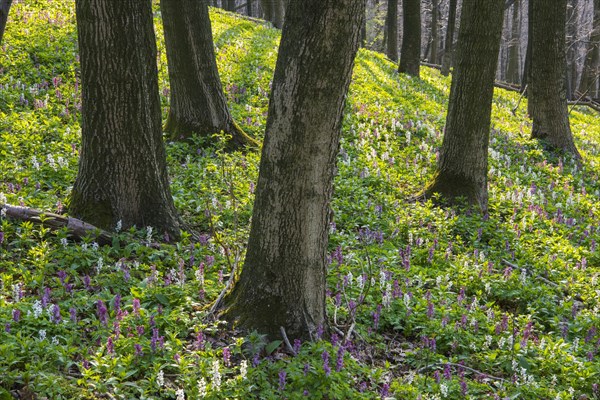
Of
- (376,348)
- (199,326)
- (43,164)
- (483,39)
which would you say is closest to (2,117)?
(43,164)

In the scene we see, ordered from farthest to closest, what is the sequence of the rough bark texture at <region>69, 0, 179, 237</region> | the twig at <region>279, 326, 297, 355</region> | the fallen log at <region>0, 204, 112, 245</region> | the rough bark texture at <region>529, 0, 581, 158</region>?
the rough bark texture at <region>529, 0, 581, 158</region> < the rough bark texture at <region>69, 0, 179, 237</region> < the fallen log at <region>0, 204, 112, 245</region> < the twig at <region>279, 326, 297, 355</region>

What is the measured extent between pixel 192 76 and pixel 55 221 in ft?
15.1

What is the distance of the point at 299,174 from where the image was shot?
4.41 meters

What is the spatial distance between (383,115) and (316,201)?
9292mm

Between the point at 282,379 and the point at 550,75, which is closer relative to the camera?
the point at 282,379

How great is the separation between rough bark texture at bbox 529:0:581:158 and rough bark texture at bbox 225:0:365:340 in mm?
10415

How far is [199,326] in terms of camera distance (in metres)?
4.57

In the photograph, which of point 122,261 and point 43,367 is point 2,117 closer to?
point 122,261

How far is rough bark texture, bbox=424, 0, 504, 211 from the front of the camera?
900 cm

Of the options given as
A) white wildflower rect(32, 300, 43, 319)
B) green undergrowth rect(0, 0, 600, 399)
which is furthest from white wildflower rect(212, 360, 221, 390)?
white wildflower rect(32, 300, 43, 319)

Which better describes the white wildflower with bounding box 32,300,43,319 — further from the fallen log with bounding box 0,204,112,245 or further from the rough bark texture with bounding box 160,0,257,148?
the rough bark texture with bounding box 160,0,257,148

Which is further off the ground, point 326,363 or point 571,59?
point 571,59

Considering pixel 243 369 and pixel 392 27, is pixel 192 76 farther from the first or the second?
pixel 392 27

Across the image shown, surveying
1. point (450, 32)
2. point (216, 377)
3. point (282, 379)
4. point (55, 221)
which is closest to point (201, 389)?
point (216, 377)
